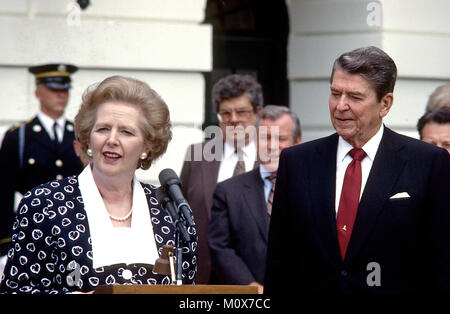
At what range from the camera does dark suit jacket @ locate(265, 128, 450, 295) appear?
13.3ft

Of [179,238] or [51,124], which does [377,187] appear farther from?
[51,124]

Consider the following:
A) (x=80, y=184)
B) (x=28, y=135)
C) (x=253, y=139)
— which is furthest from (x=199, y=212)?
(x=80, y=184)

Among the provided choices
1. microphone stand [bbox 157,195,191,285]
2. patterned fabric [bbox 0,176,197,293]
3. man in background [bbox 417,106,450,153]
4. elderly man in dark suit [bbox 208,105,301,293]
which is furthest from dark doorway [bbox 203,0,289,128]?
microphone stand [bbox 157,195,191,285]

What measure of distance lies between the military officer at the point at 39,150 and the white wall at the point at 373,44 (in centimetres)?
275

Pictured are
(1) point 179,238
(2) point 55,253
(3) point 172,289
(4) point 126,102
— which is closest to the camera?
(3) point 172,289

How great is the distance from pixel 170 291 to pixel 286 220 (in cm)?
113

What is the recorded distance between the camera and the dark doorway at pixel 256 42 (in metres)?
9.10

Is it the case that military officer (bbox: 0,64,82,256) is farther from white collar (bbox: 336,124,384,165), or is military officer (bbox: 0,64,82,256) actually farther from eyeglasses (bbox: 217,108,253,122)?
white collar (bbox: 336,124,384,165)

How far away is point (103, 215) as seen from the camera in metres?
4.07

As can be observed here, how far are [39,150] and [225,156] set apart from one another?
1410 millimetres

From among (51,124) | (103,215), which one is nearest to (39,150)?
(51,124)

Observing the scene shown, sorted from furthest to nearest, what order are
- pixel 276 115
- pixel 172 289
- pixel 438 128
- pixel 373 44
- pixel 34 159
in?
pixel 373 44
pixel 34 159
pixel 276 115
pixel 438 128
pixel 172 289

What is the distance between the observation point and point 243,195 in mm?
6023

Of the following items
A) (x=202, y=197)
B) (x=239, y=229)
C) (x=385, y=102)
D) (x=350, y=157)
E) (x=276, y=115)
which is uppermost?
(x=385, y=102)
